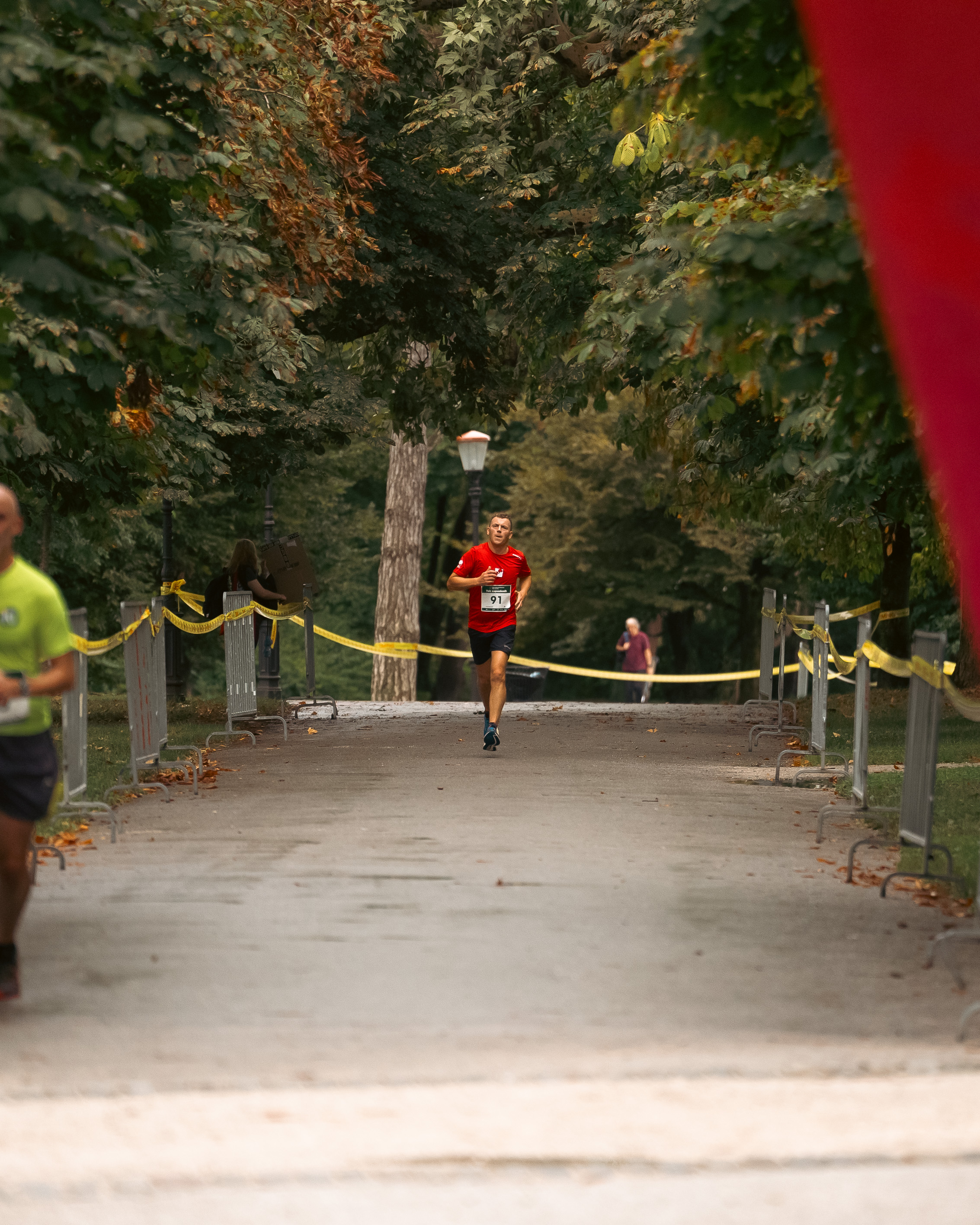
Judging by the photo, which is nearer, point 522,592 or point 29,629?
point 29,629

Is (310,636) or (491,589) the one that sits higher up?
(491,589)

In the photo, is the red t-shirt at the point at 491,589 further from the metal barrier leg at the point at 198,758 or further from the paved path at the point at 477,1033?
the paved path at the point at 477,1033

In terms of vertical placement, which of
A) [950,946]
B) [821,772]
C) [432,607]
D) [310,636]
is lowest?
[432,607]

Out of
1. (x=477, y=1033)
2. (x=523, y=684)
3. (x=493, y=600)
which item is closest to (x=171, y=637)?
(x=493, y=600)

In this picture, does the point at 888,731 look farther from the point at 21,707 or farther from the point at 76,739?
the point at 21,707

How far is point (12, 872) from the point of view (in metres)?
6.46

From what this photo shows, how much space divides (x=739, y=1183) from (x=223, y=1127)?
4.93 feet

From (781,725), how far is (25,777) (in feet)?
43.2

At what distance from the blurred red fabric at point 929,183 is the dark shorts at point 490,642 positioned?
964 cm

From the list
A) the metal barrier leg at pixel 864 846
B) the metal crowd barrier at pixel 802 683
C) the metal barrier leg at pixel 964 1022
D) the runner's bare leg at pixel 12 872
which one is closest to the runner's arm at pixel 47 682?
the runner's bare leg at pixel 12 872

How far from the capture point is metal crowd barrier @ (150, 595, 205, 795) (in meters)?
12.8

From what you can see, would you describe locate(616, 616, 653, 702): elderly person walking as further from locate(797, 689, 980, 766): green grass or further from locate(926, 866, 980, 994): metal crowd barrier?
locate(926, 866, 980, 994): metal crowd barrier

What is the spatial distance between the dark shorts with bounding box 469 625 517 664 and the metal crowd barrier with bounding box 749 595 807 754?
3.24m

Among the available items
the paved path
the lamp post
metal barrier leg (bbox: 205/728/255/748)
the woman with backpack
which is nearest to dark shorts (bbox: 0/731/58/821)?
the paved path
